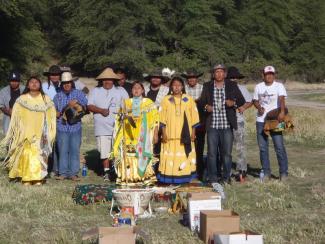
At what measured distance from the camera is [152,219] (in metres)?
7.89

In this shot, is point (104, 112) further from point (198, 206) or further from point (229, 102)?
point (198, 206)

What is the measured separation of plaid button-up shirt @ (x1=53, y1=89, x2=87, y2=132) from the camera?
36.1ft

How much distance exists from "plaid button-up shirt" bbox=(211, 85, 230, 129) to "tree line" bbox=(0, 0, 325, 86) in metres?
32.4

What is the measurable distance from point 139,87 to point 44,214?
278cm

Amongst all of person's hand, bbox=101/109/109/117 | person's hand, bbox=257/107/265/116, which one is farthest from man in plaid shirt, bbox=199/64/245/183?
person's hand, bbox=101/109/109/117

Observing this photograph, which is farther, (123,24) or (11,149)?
(123,24)

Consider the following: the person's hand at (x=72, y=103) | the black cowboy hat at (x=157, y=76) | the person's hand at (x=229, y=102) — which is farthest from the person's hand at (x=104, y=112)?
the person's hand at (x=229, y=102)

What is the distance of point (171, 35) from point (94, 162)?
144 ft

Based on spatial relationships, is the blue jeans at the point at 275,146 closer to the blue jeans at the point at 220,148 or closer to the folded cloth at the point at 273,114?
the folded cloth at the point at 273,114

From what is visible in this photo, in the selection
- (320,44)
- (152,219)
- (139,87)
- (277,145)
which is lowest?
(152,219)

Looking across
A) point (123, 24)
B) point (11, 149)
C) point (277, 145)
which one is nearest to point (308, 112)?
point (277, 145)

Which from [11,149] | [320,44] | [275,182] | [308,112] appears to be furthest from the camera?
[320,44]

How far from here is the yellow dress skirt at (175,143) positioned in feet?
33.3

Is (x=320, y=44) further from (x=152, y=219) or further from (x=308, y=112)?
(x=152, y=219)
